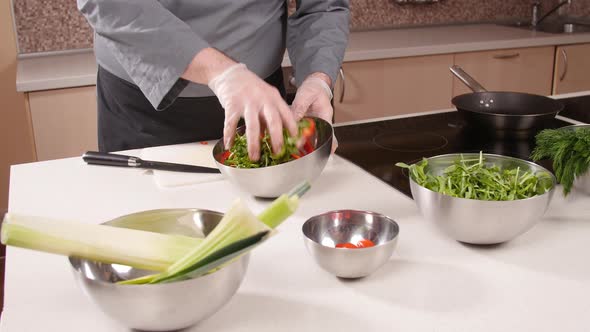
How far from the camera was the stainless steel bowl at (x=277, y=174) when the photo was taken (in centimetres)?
110

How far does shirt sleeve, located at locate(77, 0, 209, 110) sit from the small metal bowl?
0.45m

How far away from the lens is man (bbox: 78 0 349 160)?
112 centimetres

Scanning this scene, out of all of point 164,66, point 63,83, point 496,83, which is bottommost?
point 496,83

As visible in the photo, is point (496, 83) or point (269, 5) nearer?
point (269, 5)

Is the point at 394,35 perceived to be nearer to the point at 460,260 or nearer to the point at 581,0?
the point at 581,0

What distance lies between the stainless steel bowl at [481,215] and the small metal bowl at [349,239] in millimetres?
75

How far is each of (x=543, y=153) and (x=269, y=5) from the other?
2.50 ft

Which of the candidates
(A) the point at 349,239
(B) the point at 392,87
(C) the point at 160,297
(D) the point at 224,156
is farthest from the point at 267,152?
(B) the point at 392,87

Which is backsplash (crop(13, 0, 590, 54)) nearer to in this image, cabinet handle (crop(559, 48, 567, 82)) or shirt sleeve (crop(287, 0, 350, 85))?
cabinet handle (crop(559, 48, 567, 82))

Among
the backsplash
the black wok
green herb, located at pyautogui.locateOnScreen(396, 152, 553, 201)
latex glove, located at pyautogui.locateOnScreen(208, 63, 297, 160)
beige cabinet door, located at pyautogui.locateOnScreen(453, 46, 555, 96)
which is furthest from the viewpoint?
beige cabinet door, located at pyautogui.locateOnScreen(453, 46, 555, 96)

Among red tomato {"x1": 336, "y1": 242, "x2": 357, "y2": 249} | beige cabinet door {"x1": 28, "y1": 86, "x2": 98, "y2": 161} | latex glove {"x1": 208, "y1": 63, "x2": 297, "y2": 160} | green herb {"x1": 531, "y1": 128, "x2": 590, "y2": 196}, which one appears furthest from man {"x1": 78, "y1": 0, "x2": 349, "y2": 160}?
beige cabinet door {"x1": 28, "y1": 86, "x2": 98, "y2": 161}

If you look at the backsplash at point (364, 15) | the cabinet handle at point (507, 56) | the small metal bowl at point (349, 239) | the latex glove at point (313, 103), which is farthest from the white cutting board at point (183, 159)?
the cabinet handle at point (507, 56)

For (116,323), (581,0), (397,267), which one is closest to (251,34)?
(397,267)

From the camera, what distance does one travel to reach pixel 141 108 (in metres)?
1.67
